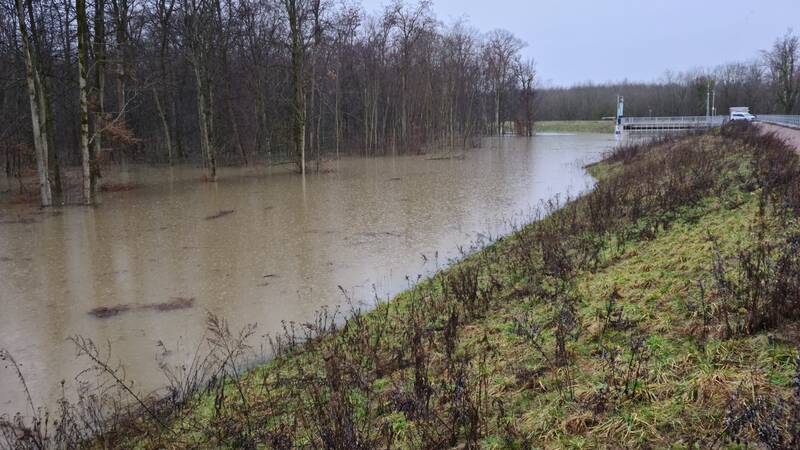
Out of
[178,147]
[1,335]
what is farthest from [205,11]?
[1,335]

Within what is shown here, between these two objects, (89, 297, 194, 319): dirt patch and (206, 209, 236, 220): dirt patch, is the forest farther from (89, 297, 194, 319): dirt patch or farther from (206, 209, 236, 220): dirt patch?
(89, 297, 194, 319): dirt patch

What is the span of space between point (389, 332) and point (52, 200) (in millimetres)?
17645

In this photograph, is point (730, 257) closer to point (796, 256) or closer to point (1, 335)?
point (796, 256)

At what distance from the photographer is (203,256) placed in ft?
39.0

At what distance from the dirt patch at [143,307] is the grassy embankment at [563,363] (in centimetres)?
172

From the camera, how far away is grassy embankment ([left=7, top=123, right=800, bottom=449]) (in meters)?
3.67

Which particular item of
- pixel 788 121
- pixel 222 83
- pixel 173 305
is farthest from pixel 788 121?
pixel 173 305

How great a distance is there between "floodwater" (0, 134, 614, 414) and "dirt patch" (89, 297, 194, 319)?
28 millimetres

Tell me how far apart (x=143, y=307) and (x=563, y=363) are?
21.5ft

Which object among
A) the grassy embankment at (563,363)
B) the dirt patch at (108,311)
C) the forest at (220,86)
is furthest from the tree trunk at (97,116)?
the grassy embankment at (563,363)

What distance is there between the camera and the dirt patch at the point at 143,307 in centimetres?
843

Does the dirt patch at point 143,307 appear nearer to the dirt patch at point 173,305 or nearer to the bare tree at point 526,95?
the dirt patch at point 173,305

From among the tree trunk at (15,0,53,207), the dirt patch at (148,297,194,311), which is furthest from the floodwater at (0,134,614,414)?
the tree trunk at (15,0,53,207)

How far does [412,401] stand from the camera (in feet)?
14.2
